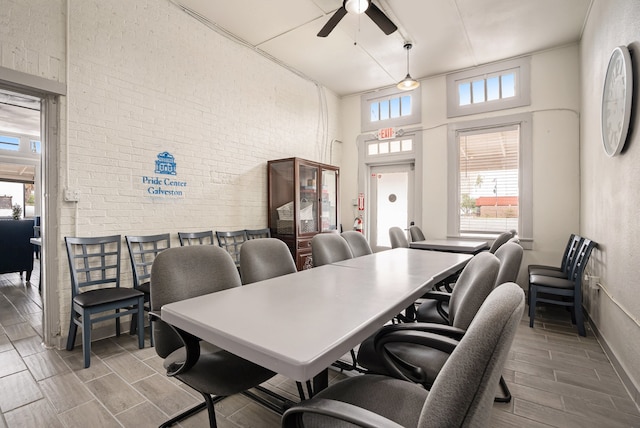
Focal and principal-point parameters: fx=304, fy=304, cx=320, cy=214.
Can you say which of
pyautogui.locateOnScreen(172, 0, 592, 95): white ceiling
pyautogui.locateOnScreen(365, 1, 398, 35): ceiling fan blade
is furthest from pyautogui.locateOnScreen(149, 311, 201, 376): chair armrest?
pyautogui.locateOnScreen(172, 0, 592, 95): white ceiling

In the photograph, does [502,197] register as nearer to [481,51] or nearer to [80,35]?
[481,51]

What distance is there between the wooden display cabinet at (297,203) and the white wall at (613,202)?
130 inches

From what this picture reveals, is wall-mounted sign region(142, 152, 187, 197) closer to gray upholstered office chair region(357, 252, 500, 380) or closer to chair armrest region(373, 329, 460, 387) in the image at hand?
gray upholstered office chair region(357, 252, 500, 380)

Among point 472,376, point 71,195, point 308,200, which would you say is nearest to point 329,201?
point 308,200

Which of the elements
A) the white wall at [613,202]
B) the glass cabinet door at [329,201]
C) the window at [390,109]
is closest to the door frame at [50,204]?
the glass cabinet door at [329,201]

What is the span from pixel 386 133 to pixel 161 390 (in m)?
5.16

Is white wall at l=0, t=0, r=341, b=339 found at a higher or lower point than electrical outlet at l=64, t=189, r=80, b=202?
higher

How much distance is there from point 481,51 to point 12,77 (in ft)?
17.9

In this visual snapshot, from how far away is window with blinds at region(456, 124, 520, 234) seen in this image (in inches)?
187

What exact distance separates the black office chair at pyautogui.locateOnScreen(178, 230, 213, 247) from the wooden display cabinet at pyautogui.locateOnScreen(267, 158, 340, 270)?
1090 millimetres

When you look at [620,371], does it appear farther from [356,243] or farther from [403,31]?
[403,31]

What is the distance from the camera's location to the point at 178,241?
3.58 metres

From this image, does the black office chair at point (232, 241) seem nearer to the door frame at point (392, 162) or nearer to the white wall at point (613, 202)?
the door frame at point (392, 162)

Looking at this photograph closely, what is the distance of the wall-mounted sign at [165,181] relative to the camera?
131 inches
